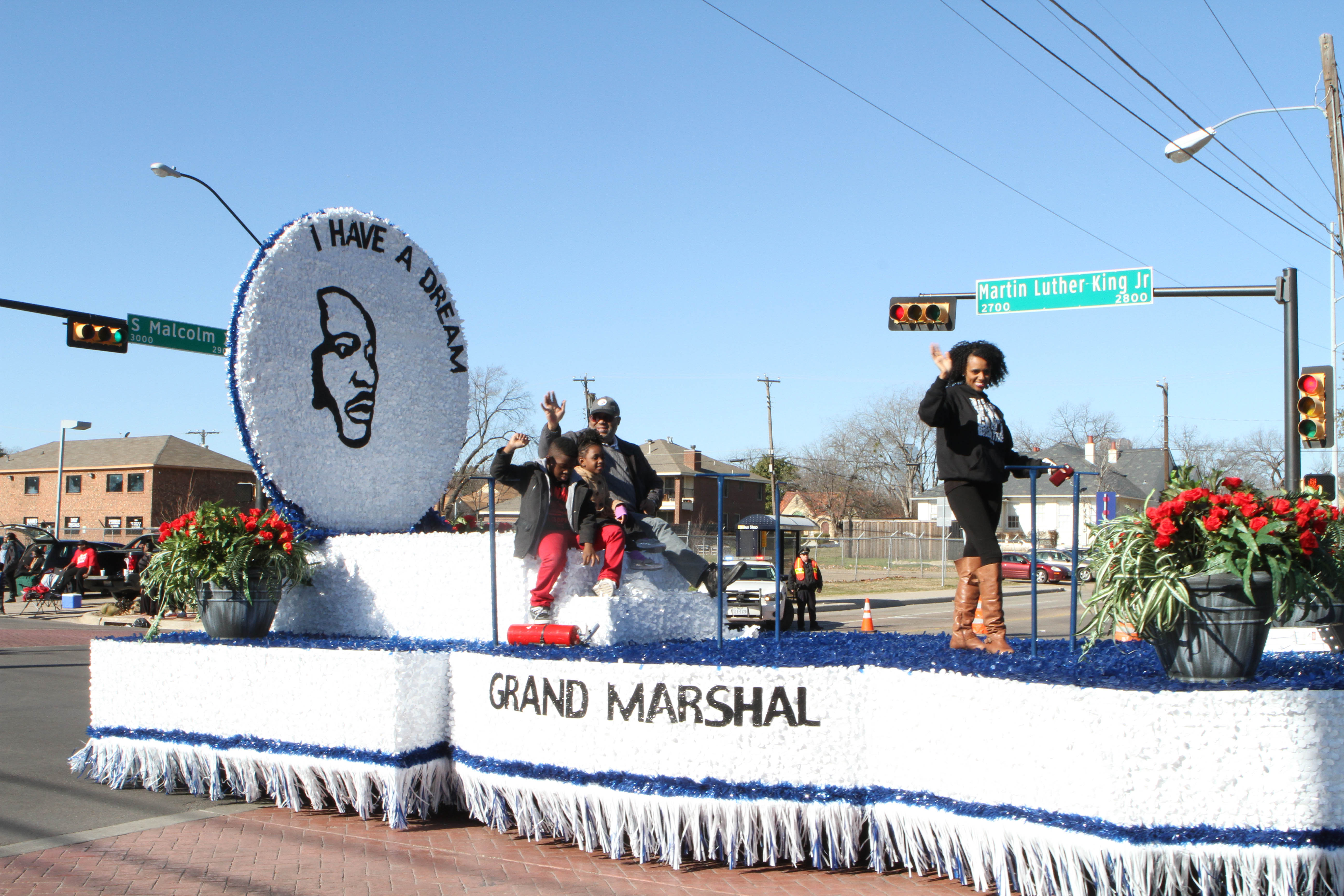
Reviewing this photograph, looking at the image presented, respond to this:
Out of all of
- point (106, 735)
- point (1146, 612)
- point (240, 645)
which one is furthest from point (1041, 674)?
point (106, 735)

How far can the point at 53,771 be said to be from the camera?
21.8 ft

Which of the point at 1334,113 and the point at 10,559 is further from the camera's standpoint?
the point at 10,559

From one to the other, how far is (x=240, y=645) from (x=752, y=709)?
307 cm

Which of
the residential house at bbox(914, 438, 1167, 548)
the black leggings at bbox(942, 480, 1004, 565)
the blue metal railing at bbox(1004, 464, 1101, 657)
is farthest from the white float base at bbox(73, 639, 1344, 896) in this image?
the residential house at bbox(914, 438, 1167, 548)

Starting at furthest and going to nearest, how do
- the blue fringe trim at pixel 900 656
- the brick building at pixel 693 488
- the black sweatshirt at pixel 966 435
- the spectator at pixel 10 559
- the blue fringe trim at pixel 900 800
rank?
the brick building at pixel 693 488 → the spectator at pixel 10 559 → the black sweatshirt at pixel 966 435 → the blue fringe trim at pixel 900 656 → the blue fringe trim at pixel 900 800

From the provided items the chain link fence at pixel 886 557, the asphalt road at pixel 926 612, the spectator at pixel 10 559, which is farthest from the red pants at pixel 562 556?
the chain link fence at pixel 886 557

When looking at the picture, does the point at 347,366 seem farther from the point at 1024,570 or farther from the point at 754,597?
the point at 1024,570

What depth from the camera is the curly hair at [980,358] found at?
5.27 metres

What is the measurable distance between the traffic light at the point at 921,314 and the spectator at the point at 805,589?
17.5 feet

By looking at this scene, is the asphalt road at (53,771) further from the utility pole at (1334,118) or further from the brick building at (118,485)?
the brick building at (118,485)

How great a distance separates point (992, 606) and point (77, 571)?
2320 centimetres

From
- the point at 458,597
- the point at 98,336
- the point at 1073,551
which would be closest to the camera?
the point at 1073,551

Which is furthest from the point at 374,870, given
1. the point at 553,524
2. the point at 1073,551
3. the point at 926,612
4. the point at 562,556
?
the point at 926,612

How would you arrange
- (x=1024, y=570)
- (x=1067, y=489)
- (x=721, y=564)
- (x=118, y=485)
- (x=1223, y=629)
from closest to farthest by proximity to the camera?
(x=1223, y=629) → (x=721, y=564) → (x=1024, y=570) → (x=118, y=485) → (x=1067, y=489)
